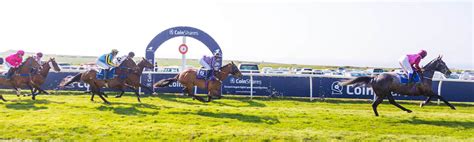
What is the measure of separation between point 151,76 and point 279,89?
455 cm

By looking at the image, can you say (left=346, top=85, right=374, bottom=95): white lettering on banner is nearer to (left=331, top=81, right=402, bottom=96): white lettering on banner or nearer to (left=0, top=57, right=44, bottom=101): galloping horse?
(left=331, top=81, right=402, bottom=96): white lettering on banner

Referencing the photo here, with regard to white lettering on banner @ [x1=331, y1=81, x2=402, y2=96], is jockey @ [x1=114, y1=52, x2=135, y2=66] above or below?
above

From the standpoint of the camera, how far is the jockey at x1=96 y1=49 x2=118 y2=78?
14133mm

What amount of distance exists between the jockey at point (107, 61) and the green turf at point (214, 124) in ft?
5.76

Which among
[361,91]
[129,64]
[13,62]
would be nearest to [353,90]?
[361,91]

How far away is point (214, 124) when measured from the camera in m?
9.85

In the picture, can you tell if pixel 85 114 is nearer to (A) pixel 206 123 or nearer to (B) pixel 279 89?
(A) pixel 206 123

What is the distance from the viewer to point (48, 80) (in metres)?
18.7

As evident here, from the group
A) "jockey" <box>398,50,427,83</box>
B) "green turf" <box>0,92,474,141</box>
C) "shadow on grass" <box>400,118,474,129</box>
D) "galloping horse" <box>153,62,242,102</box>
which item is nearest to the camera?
"green turf" <box>0,92,474,141</box>

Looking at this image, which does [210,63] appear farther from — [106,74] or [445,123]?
[445,123]

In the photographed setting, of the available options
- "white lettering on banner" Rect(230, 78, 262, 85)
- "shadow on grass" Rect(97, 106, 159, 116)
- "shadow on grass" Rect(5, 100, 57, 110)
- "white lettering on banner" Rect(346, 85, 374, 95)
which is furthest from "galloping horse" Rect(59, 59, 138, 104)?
"white lettering on banner" Rect(346, 85, 374, 95)

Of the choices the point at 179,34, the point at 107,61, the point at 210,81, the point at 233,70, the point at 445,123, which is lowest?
the point at 445,123

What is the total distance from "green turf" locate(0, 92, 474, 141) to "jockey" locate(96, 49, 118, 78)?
176 cm

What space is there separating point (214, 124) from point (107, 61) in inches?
215
